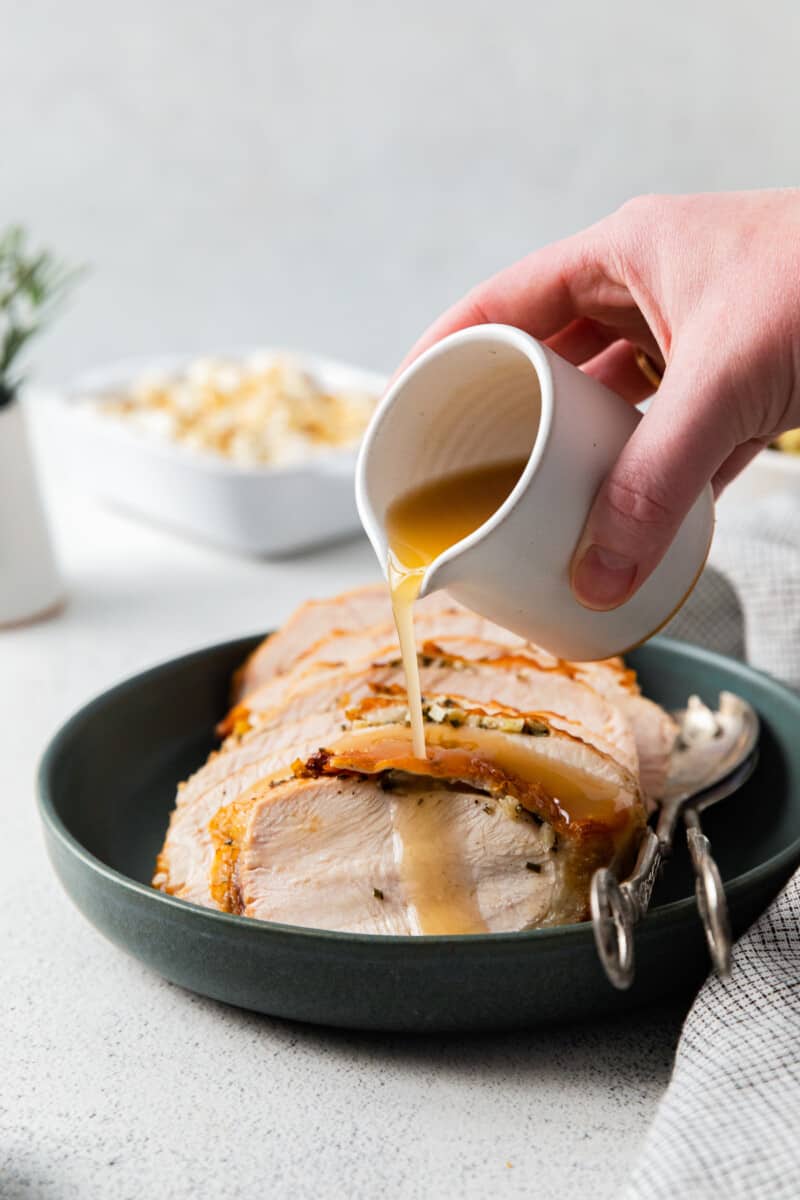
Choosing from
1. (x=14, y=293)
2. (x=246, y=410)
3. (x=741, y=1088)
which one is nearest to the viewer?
(x=741, y=1088)

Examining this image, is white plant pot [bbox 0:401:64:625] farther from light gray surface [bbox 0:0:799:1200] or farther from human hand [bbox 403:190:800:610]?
human hand [bbox 403:190:800:610]

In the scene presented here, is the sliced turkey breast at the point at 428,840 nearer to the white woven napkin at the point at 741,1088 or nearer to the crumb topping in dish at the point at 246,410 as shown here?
the white woven napkin at the point at 741,1088

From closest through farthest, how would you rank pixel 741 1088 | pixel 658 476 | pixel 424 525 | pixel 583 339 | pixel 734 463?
pixel 741 1088 → pixel 658 476 → pixel 424 525 → pixel 734 463 → pixel 583 339

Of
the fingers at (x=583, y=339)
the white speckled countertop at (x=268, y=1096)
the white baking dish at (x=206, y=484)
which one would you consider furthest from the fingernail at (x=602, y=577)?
the white baking dish at (x=206, y=484)

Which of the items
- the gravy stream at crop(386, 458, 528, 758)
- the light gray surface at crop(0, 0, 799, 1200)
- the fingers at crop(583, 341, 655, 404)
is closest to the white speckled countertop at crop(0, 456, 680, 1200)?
the light gray surface at crop(0, 0, 799, 1200)

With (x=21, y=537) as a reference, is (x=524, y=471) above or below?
above

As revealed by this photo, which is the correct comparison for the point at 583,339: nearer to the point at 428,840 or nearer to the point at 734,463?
the point at 734,463

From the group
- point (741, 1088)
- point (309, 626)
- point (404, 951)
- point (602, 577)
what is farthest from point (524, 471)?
point (309, 626)
